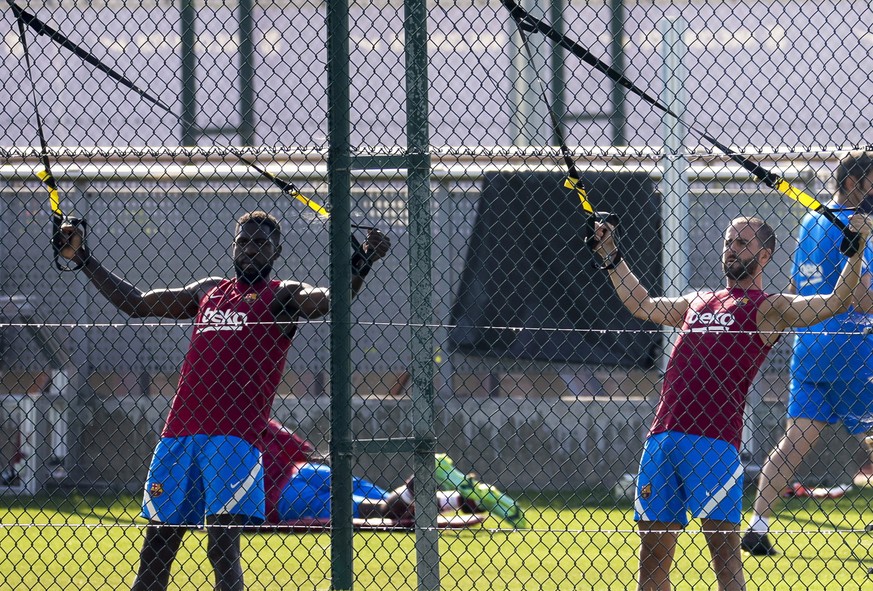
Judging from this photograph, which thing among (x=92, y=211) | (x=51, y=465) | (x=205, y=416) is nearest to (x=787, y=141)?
(x=92, y=211)

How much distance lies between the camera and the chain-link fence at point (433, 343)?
13.9ft

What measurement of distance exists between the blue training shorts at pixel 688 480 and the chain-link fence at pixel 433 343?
0.4 inches

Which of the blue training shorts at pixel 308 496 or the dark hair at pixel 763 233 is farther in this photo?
the blue training shorts at pixel 308 496

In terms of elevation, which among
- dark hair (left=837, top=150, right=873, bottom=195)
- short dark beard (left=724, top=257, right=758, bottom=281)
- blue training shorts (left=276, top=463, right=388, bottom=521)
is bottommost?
blue training shorts (left=276, top=463, right=388, bottom=521)

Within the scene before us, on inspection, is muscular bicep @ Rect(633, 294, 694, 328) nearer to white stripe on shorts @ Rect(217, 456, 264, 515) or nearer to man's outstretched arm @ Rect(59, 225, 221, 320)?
white stripe on shorts @ Rect(217, 456, 264, 515)

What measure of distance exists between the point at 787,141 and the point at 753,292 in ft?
21.2

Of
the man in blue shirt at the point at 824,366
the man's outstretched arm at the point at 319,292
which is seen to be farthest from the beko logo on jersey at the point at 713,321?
the man in blue shirt at the point at 824,366

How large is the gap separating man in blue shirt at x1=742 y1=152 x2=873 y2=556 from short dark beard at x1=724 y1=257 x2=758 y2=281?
1.23 m

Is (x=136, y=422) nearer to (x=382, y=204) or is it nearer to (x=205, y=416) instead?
(x=382, y=204)

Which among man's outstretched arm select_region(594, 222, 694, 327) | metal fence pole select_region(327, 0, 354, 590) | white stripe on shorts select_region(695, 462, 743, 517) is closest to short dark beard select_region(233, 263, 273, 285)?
metal fence pole select_region(327, 0, 354, 590)

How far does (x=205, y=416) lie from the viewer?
4492mm

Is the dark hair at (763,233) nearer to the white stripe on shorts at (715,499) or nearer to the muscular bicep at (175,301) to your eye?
the white stripe on shorts at (715,499)

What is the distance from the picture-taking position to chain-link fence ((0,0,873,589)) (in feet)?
13.9

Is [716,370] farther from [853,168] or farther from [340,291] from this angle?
[853,168]
